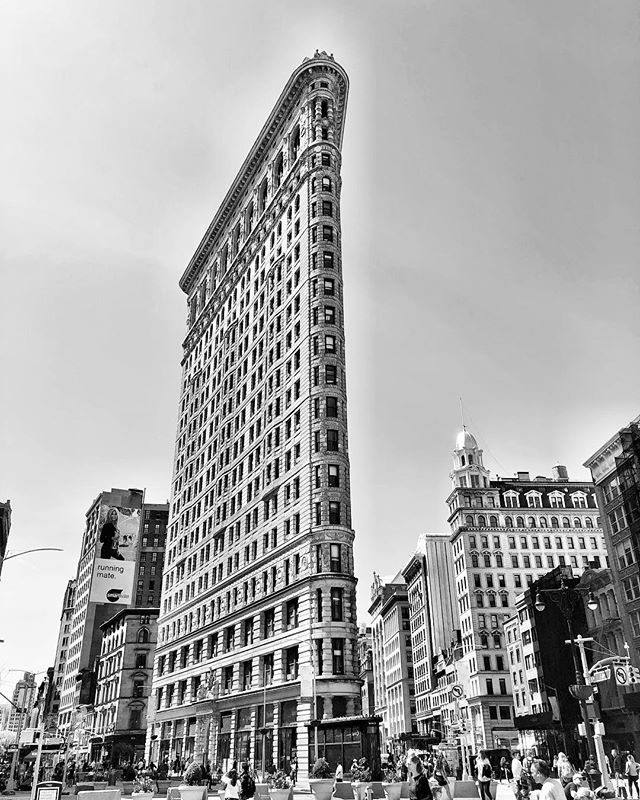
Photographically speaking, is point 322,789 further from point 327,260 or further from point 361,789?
point 327,260

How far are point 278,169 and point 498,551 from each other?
70.2 m

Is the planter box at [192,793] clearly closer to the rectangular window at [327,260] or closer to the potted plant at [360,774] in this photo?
the potted plant at [360,774]

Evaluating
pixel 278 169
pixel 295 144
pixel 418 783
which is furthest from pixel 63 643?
pixel 418 783

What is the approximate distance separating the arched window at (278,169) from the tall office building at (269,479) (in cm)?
25

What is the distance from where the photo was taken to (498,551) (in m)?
115

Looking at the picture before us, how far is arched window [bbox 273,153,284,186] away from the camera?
84394mm

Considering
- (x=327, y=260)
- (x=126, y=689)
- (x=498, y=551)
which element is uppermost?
(x=327, y=260)

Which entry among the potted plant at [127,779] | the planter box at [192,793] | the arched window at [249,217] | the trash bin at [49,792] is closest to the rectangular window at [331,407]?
the potted plant at [127,779]

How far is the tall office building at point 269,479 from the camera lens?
55375mm

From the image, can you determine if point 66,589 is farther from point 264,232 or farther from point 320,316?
point 320,316

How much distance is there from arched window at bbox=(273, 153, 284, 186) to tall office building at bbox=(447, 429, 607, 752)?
2481 inches

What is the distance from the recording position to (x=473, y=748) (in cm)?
10719

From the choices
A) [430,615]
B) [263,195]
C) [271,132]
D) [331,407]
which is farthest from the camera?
[430,615]

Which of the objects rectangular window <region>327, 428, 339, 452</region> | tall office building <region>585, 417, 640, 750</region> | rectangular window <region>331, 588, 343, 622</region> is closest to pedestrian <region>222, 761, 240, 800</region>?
rectangular window <region>331, 588, 343, 622</region>
